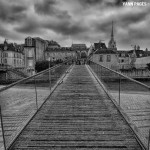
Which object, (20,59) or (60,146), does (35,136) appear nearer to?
(60,146)

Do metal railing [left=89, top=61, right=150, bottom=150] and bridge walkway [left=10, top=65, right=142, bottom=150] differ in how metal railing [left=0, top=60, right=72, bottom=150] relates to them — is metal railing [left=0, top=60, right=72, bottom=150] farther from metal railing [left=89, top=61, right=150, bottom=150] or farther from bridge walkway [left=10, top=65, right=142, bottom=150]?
metal railing [left=89, top=61, right=150, bottom=150]

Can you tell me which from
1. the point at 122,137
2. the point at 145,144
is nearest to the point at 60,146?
the point at 122,137

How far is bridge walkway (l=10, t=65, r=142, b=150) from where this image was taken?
9.93ft

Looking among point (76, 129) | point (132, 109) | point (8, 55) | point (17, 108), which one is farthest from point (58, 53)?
point (76, 129)

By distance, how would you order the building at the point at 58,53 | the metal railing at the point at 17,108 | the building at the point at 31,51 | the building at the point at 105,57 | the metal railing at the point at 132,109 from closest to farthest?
the metal railing at the point at 17,108 < the metal railing at the point at 132,109 < the building at the point at 105,57 < the building at the point at 31,51 < the building at the point at 58,53

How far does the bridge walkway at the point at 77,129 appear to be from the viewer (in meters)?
3.03

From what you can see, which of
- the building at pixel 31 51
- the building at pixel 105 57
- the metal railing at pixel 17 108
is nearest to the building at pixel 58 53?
the building at pixel 31 51

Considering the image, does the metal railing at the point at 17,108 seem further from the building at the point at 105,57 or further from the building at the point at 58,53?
the building at the point at 58,53

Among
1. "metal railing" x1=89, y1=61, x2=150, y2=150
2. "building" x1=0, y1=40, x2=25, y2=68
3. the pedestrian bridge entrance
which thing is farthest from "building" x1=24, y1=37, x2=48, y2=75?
the pedestrian bridge entrance

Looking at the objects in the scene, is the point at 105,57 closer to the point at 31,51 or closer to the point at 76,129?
the point at 31,51

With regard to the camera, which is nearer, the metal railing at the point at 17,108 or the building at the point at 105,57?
the metal railing at the point at 17,108

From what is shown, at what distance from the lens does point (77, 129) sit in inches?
142

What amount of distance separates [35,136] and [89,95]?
11.0ft

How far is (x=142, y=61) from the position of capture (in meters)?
51.3
